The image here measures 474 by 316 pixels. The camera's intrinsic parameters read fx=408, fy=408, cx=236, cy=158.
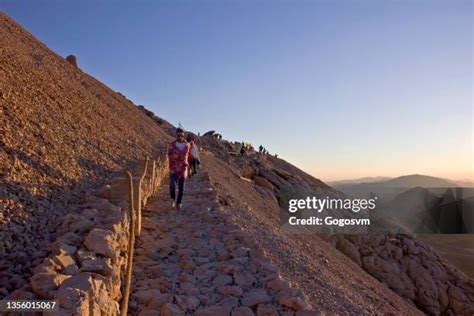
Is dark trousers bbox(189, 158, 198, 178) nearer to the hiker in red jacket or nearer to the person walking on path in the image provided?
the person walking on path

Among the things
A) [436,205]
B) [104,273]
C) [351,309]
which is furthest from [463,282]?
[436,205]

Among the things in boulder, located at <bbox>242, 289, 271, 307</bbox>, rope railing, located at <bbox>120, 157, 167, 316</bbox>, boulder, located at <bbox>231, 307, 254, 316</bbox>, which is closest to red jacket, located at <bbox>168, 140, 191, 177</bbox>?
rope railing, located at <bbox>120, 157, 167, 316</bbox>

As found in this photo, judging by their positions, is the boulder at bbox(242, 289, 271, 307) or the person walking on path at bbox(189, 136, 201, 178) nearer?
the boulder at bbox(242, 289, 271, 307)

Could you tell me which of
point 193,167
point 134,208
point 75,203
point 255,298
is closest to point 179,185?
point 134,208

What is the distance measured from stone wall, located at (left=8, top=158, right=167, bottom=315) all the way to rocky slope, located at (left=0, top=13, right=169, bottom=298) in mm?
313

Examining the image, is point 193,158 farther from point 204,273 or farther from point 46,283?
point 46,283

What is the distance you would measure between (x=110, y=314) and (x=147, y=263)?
1927mm

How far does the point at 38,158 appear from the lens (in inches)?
276

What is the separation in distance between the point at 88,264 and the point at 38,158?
3.45m

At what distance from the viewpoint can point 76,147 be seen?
29.8ft

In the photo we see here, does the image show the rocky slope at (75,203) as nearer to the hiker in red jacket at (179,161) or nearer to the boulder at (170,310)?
the boulder at (170,310)

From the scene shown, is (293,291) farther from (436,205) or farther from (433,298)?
(436,205)

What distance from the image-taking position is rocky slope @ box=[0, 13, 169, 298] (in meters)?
4.74

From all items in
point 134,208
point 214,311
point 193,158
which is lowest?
point 214,311
